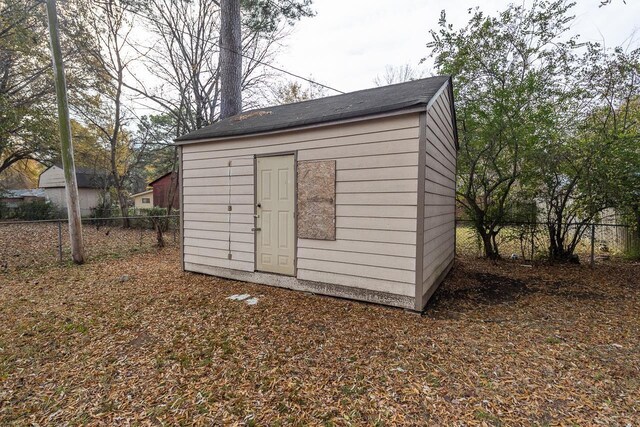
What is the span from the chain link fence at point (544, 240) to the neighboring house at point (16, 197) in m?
20.8

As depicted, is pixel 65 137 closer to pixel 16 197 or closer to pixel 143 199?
pixel 16 197

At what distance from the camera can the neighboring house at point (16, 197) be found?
48.8 feet

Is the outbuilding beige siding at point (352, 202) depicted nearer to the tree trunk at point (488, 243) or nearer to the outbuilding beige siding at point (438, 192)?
the outbuilding beige siding at point (438, 192)

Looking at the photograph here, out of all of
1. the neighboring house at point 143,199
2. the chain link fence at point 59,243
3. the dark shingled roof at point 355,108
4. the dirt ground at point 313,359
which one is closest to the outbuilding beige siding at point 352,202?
the dark shingled roof at point 355,108

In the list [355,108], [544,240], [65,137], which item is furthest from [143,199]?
[544,240]

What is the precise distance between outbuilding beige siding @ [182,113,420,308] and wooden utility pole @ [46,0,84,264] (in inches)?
132

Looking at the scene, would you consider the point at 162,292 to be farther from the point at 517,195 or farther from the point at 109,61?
the point at 109,61

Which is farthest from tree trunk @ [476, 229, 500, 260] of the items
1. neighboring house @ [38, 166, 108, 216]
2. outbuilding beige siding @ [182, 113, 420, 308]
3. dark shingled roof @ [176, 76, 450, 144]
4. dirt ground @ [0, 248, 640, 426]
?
neighboring house @ [38, 166, 108, 216]

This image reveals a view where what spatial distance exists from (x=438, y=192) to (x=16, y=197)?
2383 cm

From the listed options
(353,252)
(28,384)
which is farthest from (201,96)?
(28,384)

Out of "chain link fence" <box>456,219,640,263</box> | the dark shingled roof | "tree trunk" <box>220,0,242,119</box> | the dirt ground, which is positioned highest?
"tree trunk" <box>220,0,242,119</box>

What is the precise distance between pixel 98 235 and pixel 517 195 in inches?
494

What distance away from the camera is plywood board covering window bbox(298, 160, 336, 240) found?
3.94 m

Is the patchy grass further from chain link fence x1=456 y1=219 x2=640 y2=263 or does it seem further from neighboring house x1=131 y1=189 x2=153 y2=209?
neighboring house x1=131 y1=189 x2=153 y2=209
